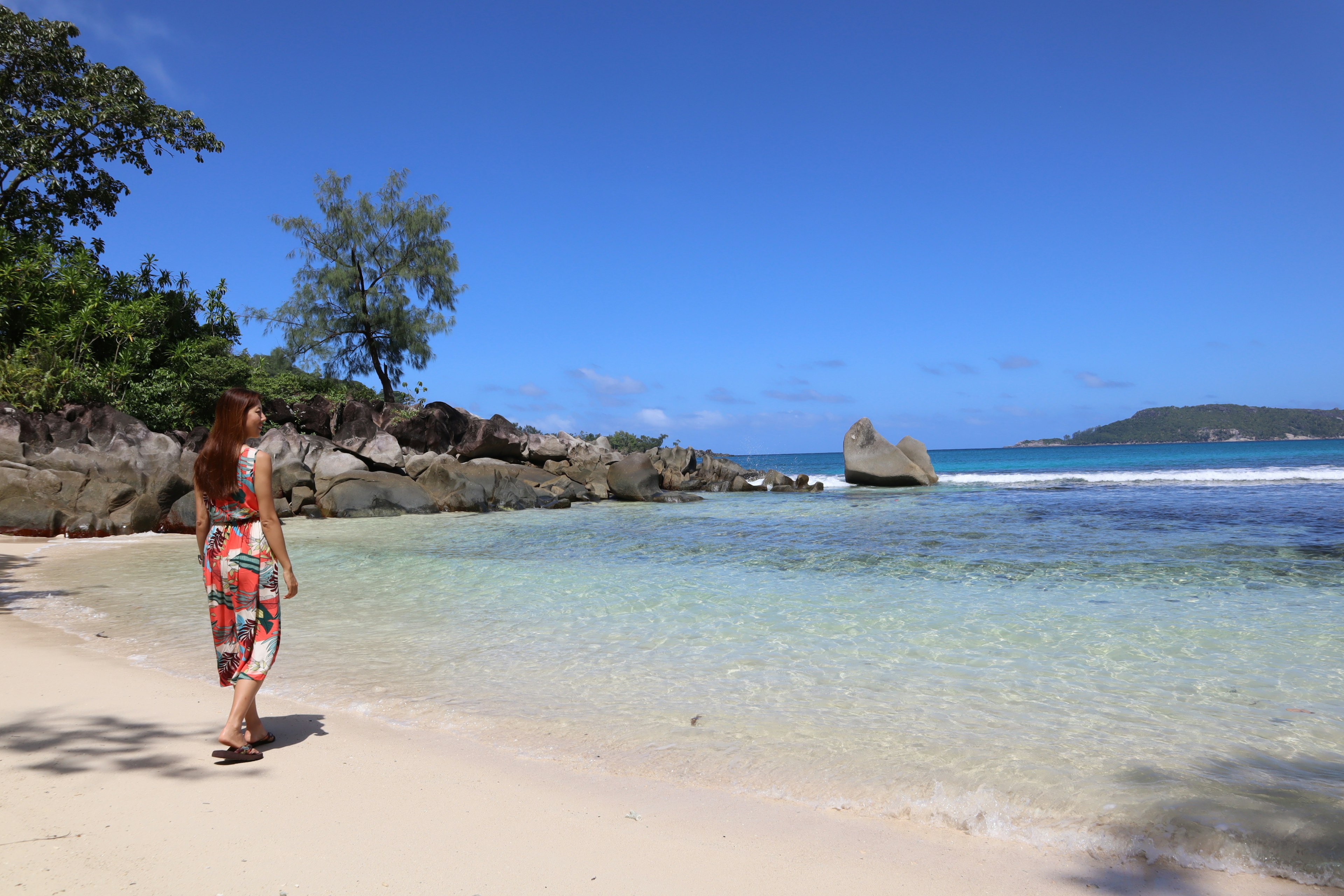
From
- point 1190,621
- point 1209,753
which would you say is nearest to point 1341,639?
point 1190,621

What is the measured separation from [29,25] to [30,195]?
17.4ft

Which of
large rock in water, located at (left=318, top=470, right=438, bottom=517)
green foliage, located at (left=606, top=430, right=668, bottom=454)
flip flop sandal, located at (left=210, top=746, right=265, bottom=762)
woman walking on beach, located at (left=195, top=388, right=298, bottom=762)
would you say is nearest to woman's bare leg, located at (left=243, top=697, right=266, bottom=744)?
woman walking on beach, located at (left=195, top=388, right=298, bottom=762)

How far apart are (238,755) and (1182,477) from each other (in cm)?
3631

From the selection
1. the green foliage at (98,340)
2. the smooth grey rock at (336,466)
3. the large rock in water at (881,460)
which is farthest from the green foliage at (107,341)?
the large rock in water at (881,460)

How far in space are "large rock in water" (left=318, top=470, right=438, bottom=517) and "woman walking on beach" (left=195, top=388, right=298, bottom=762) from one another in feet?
55.8

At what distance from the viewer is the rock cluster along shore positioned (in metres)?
15.8

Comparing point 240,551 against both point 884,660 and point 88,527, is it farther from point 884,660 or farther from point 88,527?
point 88,527

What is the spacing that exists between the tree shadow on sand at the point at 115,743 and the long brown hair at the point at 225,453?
1279mm

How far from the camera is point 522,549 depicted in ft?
44.0

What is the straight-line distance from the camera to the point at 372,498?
66.7 feet

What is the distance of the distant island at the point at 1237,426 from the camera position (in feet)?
310

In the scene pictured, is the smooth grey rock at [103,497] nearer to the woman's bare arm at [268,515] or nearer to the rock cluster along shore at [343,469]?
the rock cluster along shore at [343,469]

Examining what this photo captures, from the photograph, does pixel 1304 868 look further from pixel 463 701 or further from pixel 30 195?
pixel 30 195

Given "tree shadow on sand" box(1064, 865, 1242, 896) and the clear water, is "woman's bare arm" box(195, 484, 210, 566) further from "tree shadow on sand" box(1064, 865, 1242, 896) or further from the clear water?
"tree shadow on sand" box(1064, 865, 1242, 896)
